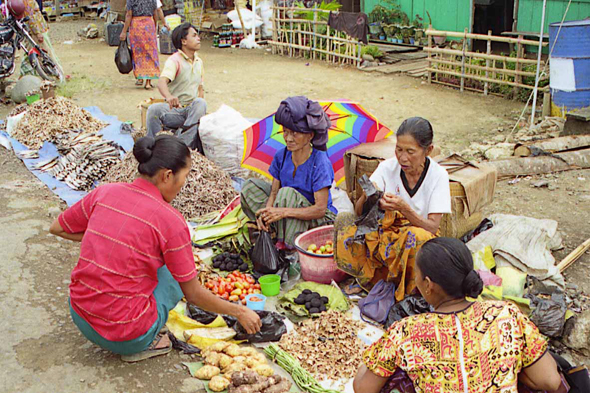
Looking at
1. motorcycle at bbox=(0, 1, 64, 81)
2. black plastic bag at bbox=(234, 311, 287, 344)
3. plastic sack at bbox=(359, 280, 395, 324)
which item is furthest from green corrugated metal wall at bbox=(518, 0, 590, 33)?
black plastic bag at bbox=(234, 311, 287, 344)

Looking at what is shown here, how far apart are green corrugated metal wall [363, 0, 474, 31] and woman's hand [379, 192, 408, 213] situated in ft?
33.6

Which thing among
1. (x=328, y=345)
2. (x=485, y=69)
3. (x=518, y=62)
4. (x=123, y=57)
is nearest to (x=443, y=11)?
(x=485, y=69)

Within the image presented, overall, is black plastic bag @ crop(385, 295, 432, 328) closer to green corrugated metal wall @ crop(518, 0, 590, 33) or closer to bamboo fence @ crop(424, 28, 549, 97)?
bamboo fence @ crop(424, 28, 549, 97)

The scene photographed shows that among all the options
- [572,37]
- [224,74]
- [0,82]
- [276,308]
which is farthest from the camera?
[224,74]

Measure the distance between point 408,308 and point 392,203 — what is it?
0.64 m

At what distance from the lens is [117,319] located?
9.68 feet

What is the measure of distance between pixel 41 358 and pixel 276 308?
1452 millimetres

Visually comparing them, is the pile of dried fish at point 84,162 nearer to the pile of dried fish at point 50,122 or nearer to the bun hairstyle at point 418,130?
the pile of dried fish at point 50,122

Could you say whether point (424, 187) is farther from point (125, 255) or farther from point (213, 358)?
point (125, 255)

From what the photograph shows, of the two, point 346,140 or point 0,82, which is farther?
point 0,82

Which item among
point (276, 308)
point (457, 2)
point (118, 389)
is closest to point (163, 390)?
point (118, 389)

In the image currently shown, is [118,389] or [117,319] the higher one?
[117,319]

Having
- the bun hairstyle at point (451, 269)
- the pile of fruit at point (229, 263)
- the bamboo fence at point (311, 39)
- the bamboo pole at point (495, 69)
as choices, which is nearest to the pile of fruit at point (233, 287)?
the pile of fruit at point (229, 263)

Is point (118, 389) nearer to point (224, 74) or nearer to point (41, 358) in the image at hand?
point (41, 358)
